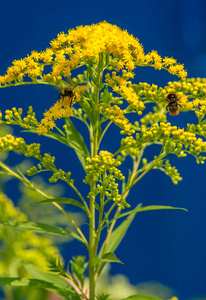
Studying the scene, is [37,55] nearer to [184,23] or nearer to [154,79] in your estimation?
[154,79]

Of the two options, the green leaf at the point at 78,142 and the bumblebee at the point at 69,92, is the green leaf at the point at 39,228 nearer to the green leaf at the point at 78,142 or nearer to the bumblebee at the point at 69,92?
the green leaf at the point at 78,142

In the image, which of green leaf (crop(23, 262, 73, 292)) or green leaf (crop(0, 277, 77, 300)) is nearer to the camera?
green leaf (crop(0, 277, 77, 300))

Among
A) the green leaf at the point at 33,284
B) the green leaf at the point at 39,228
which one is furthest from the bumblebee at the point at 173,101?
the green leaf at the point at 33,284

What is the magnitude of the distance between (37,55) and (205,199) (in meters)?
1.33

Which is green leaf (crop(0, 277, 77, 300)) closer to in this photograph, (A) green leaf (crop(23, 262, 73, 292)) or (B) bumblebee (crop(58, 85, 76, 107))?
(A) green leaf (crop(23, 262, 73, 292))

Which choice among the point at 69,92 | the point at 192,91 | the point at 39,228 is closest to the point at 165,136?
the point at 192,91

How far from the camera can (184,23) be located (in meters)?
1.86

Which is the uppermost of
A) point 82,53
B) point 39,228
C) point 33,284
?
point 82,53

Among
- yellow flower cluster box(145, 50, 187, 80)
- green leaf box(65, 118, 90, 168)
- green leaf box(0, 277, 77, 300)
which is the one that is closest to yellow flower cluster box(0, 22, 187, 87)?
yellow flower cluster box(145, 50, 187, 80)

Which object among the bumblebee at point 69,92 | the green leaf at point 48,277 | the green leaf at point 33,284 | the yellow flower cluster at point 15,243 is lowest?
the green leaf at point 33,284

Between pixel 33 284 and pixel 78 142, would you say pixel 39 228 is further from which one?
pixel 78 142

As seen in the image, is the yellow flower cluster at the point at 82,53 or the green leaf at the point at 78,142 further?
the green leaf at the point at 78,142

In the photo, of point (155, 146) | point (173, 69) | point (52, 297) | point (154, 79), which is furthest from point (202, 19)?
point (52, 297)

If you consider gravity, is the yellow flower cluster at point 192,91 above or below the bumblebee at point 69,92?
above
